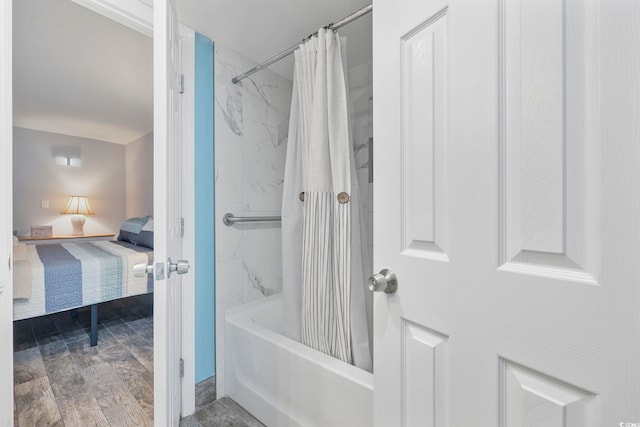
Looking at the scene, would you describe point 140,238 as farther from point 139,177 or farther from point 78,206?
point 78,206

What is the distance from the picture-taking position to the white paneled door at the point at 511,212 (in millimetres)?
448

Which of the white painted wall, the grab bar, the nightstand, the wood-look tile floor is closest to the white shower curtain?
the grab bar

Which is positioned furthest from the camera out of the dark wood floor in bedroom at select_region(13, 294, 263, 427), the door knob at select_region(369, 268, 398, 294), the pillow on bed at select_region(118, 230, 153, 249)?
the pillow on bed at select_region(118, 230, 153, 249)

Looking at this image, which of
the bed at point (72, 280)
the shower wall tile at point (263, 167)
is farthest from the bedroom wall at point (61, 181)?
the shower wall tile at point (263, 167)

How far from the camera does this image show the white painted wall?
176 inches

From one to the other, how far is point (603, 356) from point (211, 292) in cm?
160

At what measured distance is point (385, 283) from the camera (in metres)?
0.82

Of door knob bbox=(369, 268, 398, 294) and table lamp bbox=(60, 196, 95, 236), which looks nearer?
door knob bbox=(369, 268, 398, 294)

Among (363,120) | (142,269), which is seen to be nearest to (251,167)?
(363,120)

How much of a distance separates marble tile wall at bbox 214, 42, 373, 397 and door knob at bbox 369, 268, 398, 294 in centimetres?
105

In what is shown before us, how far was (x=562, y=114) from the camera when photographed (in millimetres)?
504

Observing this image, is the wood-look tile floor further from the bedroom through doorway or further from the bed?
the bed

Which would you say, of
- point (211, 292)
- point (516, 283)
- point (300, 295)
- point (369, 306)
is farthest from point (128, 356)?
point (516, 283)

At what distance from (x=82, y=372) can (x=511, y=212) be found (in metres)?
2.61
